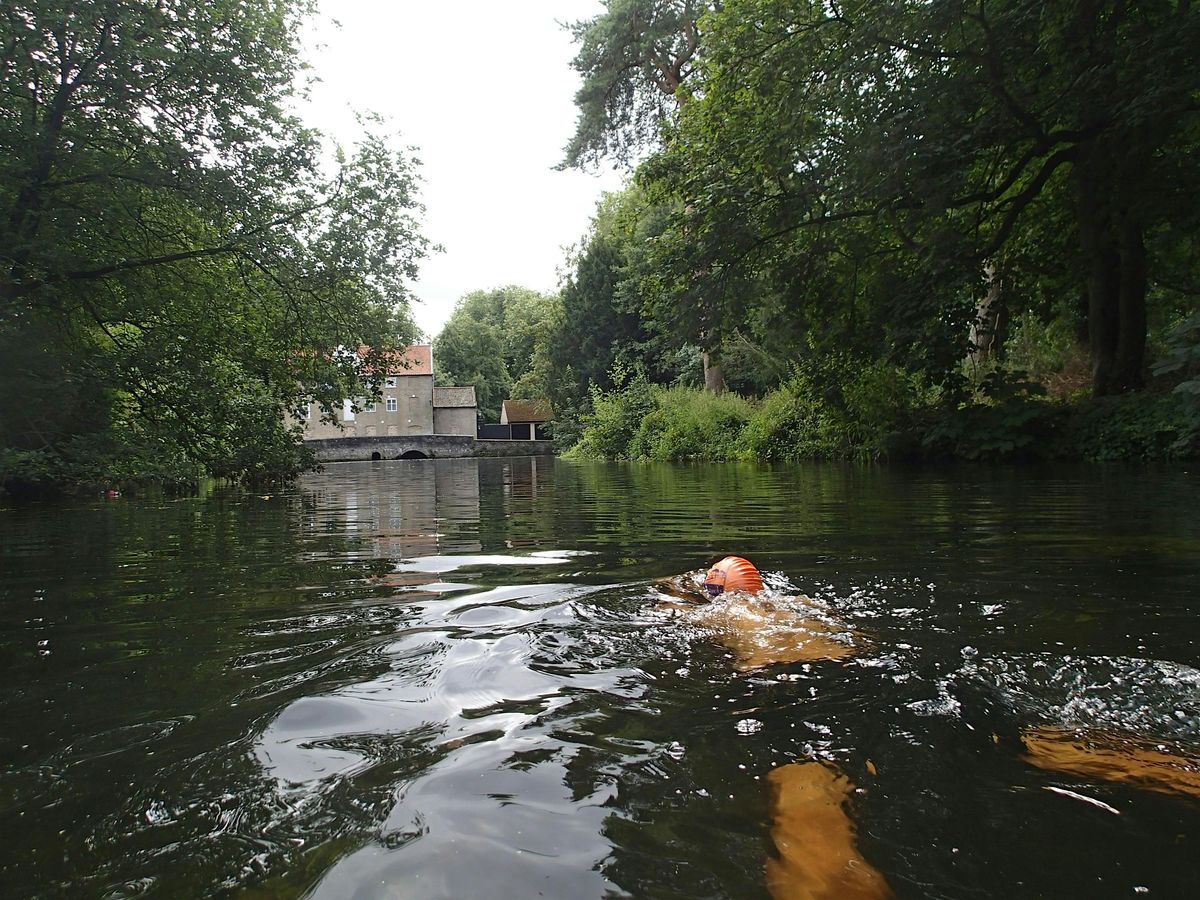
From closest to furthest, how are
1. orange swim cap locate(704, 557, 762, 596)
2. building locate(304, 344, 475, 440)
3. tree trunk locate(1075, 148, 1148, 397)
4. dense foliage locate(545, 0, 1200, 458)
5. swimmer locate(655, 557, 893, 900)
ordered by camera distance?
swimmer locate(655, 557, 893, 900), orange swim cap locate(704, 557, 762, 596), dense foliage locate(545, 0, 1200, 458), tree trunk locate(1075, 148, 1148, 397), building locate(304, 344, 475, 440)

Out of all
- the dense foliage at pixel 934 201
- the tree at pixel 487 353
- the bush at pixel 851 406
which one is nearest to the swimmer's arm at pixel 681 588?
the dense foliage at pixel 934 201

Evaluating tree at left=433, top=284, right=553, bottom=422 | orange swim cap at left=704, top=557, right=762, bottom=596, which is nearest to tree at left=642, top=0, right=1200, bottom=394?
orange swim cap at left=704, top=557, right=762, bottom=596

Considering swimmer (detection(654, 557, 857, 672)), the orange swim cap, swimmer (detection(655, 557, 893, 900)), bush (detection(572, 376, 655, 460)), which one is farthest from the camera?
bush (detection(572, 376, 655, 460))

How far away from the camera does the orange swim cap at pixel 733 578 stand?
397 centimetres

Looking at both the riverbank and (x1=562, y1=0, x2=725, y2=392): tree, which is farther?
(x1=562, y1=0, x2=725, y2=392): tree

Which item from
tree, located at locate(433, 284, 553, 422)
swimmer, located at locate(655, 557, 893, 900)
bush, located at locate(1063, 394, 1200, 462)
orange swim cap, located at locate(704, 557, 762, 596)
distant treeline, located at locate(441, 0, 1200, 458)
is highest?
tree, located at locate(433, 284, 553, 422)

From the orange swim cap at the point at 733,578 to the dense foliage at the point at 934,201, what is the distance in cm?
801

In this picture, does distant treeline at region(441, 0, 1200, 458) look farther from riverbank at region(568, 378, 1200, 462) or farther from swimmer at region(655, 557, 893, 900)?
swimmer at region(655, 557, 893, 900)

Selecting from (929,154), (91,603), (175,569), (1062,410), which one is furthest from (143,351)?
(1062,410)

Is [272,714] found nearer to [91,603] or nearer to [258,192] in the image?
[91,603]

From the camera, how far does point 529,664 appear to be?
297cm

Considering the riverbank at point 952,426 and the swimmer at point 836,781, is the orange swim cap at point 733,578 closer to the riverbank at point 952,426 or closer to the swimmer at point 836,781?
the swimmer at point 836,781

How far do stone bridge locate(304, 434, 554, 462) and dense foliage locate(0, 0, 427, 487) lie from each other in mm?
49822

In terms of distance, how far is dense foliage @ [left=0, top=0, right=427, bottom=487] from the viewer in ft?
34.1
